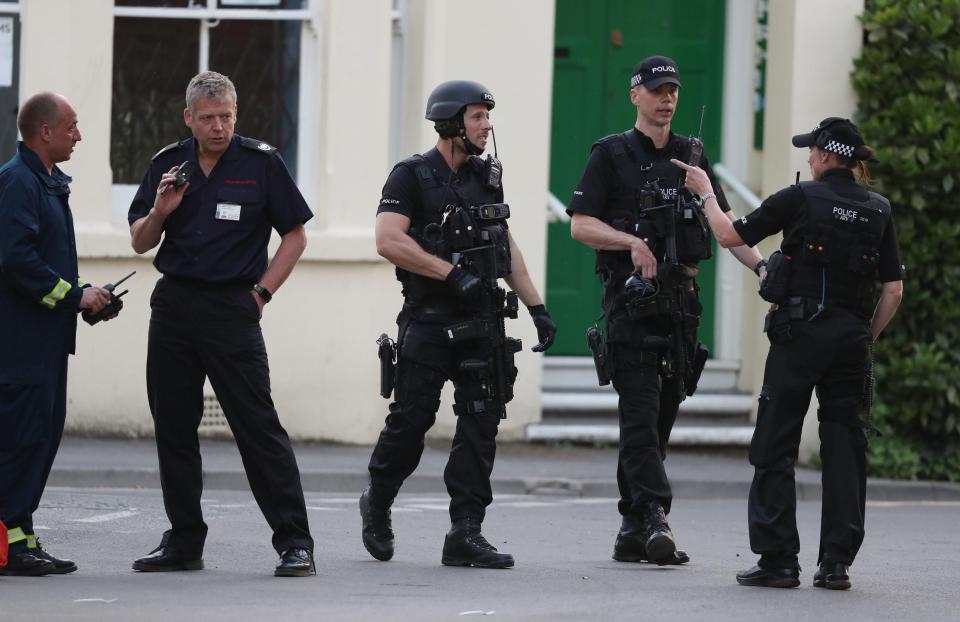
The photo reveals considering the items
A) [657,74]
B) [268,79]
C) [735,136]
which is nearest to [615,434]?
[735,136]

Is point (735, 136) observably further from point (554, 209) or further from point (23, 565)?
point (23, 565)

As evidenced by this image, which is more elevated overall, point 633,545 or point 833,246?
point 833,246

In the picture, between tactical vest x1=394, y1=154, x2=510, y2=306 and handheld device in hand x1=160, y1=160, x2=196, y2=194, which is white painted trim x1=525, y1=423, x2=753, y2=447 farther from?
handheld device in hand x1=160, y1=160, x2=196, y2=194

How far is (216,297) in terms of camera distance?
7703 millimetres

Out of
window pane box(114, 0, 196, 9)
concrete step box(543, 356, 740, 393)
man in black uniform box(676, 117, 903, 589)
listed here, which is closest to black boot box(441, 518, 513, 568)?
man in black uniform box(676, 117, 903, 589)

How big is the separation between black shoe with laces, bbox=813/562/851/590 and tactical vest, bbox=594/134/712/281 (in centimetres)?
159

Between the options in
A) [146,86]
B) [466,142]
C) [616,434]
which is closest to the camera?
[466,142]

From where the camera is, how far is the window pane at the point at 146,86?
1327 cm

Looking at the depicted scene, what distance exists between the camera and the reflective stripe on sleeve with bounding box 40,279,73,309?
763 centimetres

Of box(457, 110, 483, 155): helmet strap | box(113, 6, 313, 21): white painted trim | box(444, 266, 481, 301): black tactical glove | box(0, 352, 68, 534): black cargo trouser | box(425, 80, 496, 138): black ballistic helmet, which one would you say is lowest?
box(0, 352, 68, 534): black cargo trouser

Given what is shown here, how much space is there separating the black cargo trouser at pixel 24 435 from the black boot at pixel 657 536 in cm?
263

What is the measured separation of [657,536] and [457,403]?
1058 mm

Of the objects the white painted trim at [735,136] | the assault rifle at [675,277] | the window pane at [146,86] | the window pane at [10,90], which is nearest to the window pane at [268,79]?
the window pane at [146,86]

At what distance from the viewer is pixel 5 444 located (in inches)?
301
